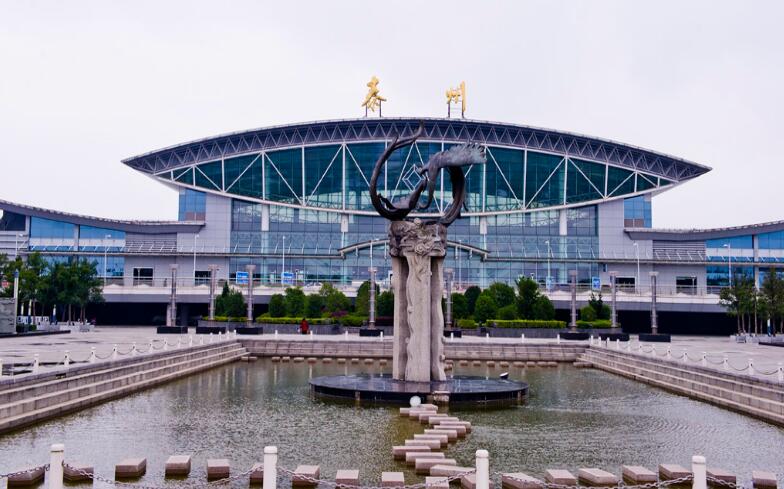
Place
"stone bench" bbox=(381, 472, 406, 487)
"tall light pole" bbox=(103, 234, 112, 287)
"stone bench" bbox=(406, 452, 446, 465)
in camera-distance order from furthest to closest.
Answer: "tall light pole" bbox=(103, 234, 112, 287), "stone bench" bbox=(406, 452, 446, 465), "stone bench" bbox=(381, 472, 406, 487)

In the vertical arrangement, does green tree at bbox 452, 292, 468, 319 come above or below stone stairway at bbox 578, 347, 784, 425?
above

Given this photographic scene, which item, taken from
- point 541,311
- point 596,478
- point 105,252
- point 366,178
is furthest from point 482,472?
point 105,252

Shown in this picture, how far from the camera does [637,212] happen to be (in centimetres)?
8762

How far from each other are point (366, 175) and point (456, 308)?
30543 mm

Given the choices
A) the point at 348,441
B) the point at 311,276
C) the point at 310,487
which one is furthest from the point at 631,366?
the point at 311,276

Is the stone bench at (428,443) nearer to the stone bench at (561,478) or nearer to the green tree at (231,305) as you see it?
the stone bench at (561,478)

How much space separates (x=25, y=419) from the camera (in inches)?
698

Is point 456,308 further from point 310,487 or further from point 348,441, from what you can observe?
point 310,487

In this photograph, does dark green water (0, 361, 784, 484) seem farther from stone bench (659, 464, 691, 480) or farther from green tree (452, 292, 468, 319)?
green tree (452, 292, 468, 319)

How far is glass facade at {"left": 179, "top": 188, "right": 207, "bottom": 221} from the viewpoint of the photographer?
86.8 m

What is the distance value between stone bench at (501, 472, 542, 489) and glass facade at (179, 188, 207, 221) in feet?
255

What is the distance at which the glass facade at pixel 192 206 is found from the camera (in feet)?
285

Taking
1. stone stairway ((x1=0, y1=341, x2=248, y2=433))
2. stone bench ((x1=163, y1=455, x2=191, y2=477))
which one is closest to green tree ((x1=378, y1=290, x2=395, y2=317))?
stone stairway ((x1=0, y1=341, x2=248, y2=433))

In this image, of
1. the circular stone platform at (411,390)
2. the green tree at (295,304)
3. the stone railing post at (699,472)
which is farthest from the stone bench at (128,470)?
the green tree at (295,304)
